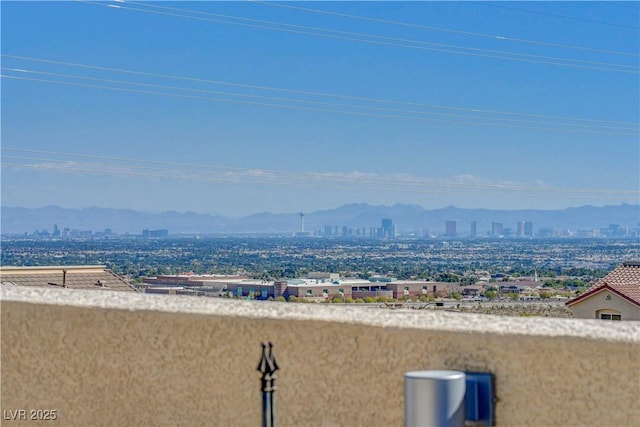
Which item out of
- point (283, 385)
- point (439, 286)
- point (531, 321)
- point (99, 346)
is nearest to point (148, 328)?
point (99, 346)

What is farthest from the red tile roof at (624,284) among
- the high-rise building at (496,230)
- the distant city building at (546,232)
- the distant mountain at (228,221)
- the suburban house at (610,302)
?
the distant city building at (546,232)

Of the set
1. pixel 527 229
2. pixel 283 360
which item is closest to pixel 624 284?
pixel 283 360

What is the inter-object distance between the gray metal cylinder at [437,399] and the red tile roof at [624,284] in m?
11.6

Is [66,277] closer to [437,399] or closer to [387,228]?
[437,399]

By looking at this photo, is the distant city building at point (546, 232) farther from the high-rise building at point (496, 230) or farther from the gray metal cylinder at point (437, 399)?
the gray metal cylinder at point (437, 399)

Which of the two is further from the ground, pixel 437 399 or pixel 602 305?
pixel 437 399

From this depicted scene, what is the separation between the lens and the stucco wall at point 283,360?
3102 mm

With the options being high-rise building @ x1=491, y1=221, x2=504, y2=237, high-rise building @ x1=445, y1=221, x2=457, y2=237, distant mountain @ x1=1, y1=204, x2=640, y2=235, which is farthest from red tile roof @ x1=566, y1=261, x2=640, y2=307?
high-rise building @ x1=445, y1=221, x2=457, y2=237

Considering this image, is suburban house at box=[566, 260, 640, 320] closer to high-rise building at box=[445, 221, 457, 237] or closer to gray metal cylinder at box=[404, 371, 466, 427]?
gray metal cylinder at box=[404, 371, 466, 427]

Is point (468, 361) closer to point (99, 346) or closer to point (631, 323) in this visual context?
point (631, 323)

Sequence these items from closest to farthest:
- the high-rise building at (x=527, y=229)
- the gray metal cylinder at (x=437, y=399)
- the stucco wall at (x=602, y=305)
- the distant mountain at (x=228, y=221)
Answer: the gray metal cylinder at (x=437, y=399)
the stucco wall at (x=602, y=305)
the distant mountain at (x=228, y=221)
the high-rise building at (x=527, y=229)

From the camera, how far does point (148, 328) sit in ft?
11.7

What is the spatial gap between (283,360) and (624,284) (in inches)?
532

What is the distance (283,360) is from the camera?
3.41m
